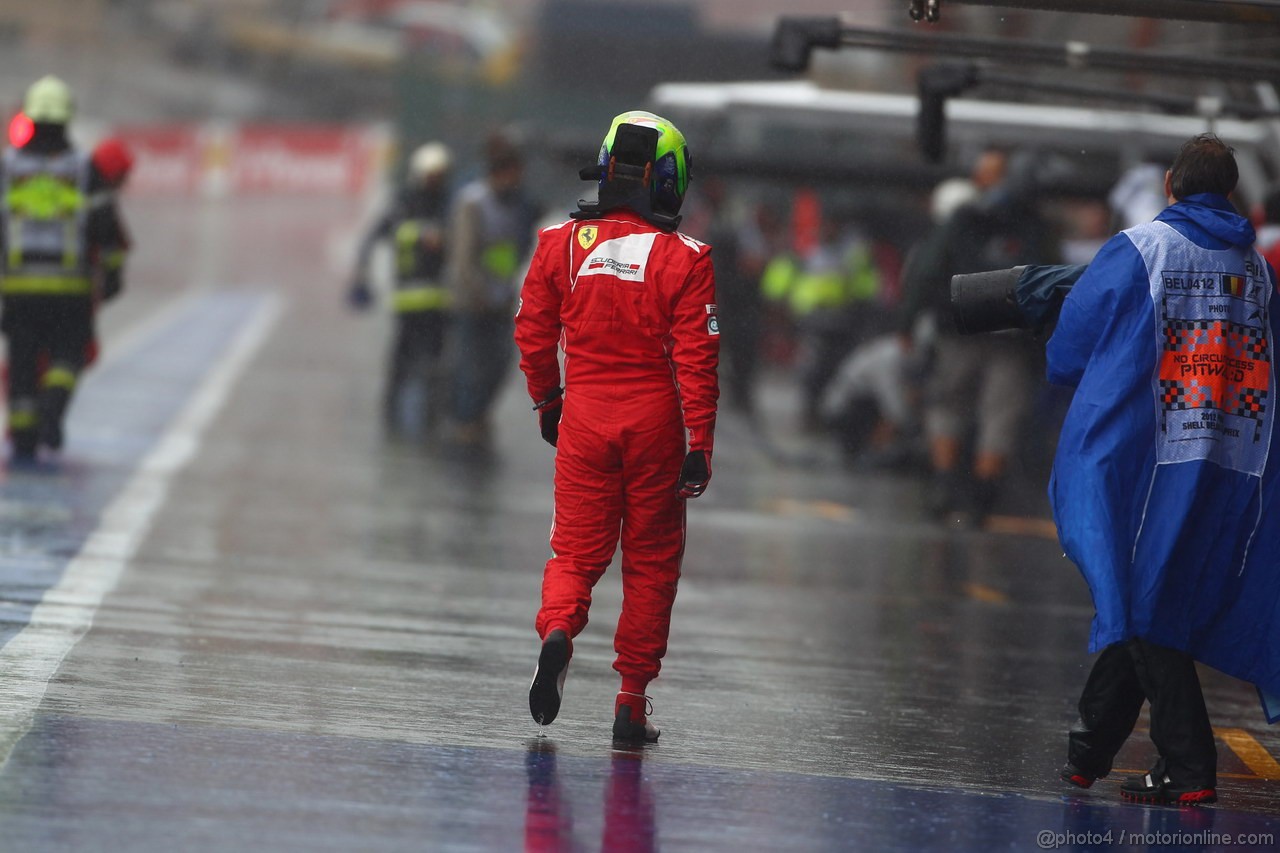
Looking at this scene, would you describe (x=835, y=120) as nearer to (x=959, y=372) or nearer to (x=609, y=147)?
(x=959, y=372)

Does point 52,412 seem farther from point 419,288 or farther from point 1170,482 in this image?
A: point 1170,482

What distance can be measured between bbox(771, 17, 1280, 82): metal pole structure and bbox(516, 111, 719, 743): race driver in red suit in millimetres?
4524

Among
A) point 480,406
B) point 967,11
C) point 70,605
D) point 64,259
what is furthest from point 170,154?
point 70,605

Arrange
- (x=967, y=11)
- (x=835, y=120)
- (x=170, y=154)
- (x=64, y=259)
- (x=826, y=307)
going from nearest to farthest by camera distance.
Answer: (x=64, y=259) < (x=835, y=120) < (x=826, y=307) < (x=967, y=11) < (x=170, y=154)

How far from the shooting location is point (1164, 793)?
6.00 metres

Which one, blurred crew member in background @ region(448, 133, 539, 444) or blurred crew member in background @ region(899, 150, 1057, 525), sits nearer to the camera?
blurred crew member in background @ region(899, 150, 1057, 525)

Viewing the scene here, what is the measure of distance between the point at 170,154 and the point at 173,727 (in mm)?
42448

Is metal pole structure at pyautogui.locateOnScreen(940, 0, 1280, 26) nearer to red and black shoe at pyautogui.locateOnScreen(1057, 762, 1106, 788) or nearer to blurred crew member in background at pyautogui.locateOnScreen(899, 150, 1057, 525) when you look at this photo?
red and black shoe at pyautogui.locateOnScreen(1057, 762, 1106, 788)

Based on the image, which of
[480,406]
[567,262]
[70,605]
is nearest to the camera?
[567,262]

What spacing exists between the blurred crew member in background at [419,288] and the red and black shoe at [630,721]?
1062 centimetres

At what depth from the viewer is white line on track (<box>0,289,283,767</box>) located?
20.5 ft

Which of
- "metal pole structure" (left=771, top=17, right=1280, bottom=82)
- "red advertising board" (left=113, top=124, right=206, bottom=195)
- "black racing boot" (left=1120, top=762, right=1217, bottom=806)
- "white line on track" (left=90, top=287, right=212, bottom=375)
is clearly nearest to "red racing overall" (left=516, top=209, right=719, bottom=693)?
"black racing boot" (left=1120, top=762, right=1217, bottom=806)

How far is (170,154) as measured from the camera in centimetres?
4706

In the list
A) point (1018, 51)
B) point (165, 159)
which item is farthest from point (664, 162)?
point (165, 159)
